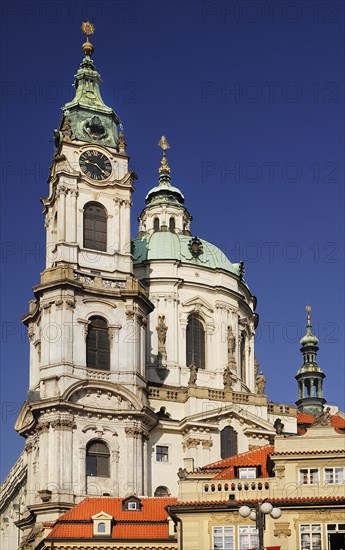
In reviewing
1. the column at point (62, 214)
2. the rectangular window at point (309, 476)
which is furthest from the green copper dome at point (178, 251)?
the rectangular window at point (309, 476)

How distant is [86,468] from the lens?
66625 millimetres

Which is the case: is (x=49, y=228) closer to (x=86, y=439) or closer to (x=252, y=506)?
(x=86, y=439)

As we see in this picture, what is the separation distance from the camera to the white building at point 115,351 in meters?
66.9

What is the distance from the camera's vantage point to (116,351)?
231 ft

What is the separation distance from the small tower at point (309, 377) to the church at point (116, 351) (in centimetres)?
2127

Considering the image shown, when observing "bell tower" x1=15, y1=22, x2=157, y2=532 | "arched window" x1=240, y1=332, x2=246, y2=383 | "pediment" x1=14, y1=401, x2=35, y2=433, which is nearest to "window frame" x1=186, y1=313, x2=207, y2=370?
"arched window" x1=240, y1=332, x2=246, y2=383

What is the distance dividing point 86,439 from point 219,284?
22117mm

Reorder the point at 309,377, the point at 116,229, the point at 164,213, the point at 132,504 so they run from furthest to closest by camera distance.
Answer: the point at 309,377 → the point at 164,213 → the point at 116,229 → the point at 132,504

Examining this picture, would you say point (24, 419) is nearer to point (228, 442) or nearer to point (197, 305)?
point (228, 442)

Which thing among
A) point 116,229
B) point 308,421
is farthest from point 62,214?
point 308,421

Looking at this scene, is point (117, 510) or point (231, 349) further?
point (231, 349)

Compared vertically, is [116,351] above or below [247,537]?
above

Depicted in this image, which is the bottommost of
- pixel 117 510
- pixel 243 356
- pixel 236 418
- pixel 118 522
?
pixel 118 522

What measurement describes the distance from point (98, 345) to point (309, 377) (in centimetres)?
4419
